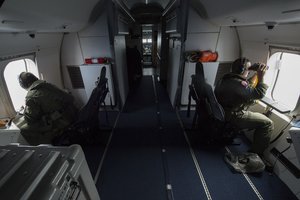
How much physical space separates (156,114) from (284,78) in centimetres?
268

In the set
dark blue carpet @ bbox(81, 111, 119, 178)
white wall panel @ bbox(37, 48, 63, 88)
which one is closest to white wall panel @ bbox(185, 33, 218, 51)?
dark blue carpet @ bbox(81, 111, 119, 178)

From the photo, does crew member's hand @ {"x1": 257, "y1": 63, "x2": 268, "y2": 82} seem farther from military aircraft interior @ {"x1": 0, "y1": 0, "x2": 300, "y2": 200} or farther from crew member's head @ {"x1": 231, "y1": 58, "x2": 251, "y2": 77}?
crew member's head @ {"x1": 231, "y1": 58, "x2": 251, "y2": 77}

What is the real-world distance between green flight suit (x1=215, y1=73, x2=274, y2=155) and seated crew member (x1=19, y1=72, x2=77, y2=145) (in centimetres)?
266

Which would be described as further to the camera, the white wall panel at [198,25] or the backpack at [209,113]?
the white wall panel at [198,25]

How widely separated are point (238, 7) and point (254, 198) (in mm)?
2390

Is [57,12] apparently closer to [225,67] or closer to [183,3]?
[183,3]

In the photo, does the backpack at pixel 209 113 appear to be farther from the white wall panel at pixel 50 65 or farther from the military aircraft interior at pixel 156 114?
the white wall panel at pixel 50 65

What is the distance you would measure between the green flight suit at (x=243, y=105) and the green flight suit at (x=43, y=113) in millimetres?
2640

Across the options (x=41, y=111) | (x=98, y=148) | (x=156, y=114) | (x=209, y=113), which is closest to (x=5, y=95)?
(x=41, y=111)

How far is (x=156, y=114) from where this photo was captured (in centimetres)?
417

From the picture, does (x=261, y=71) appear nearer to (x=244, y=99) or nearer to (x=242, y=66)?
(x=242, y=66)

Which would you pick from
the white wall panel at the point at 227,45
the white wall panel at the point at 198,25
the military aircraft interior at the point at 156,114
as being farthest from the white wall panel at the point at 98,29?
the white wall panel at the point at 227,45

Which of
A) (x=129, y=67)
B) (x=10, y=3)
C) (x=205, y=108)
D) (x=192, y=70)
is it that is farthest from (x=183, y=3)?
(x=129, y=67)

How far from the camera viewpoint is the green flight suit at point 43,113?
7.88 ft
